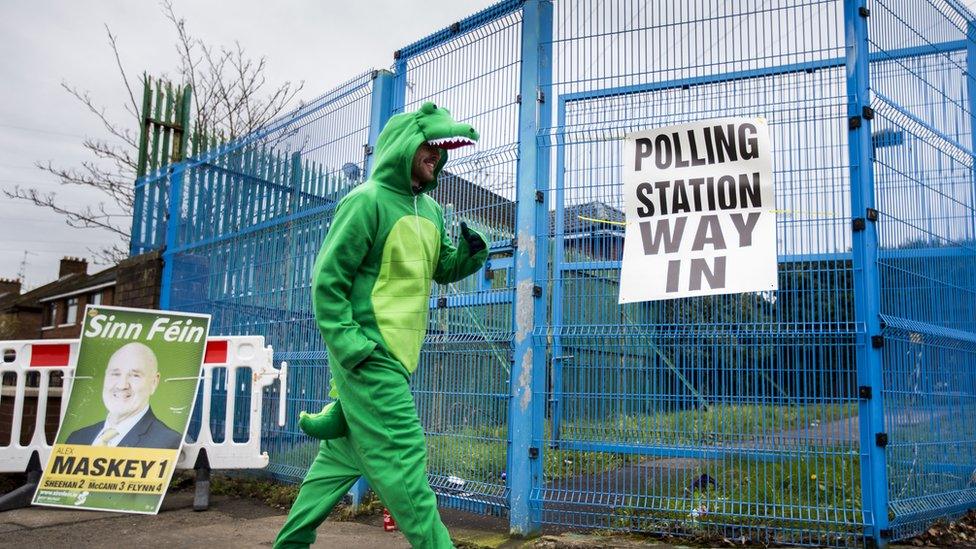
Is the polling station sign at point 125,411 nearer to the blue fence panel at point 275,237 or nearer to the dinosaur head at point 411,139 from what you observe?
the blue fence panel at point 275,237

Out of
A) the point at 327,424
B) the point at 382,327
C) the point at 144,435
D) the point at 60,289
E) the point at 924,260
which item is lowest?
the point at 144,435

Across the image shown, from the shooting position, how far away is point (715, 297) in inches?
179

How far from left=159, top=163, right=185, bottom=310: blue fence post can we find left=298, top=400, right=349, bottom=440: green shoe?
612cm

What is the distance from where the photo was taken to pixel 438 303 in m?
5.60

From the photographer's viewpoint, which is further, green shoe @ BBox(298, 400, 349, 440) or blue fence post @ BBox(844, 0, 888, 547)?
blue fence post @ BBox(844, 0, 888, 547)

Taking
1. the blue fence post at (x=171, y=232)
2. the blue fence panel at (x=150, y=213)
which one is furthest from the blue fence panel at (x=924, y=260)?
the blue fence panel at (x=150, y=213)

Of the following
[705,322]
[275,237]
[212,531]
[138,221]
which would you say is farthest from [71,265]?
[705,322]

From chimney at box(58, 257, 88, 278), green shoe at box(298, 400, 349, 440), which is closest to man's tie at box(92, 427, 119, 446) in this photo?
A: green shoe at box(298, 400, 349, 440)

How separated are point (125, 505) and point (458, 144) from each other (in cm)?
404

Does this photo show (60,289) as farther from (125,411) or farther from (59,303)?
(125,411)

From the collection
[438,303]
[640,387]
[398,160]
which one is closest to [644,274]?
[640,387]

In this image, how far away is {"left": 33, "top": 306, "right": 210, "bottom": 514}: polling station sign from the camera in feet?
18.9

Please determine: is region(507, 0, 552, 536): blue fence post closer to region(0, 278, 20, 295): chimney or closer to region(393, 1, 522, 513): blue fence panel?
region(393, 1, 522, 513): blue fence panel

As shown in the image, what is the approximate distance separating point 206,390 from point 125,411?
59 centimetres
